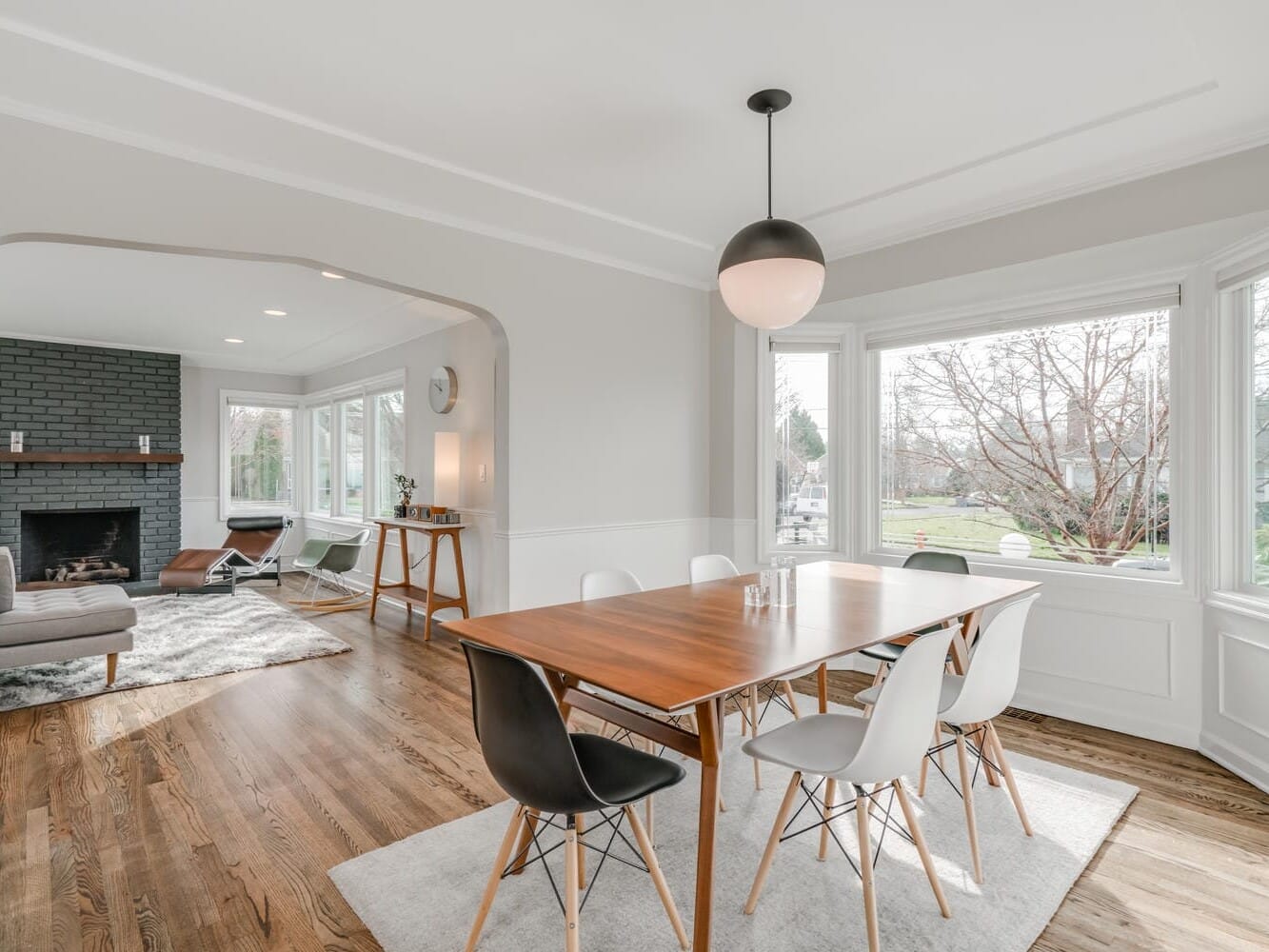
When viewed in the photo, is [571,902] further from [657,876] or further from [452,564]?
[452,564]

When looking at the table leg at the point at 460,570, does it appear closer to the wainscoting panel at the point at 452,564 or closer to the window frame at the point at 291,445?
the wainscoting panel at the point at 452,564

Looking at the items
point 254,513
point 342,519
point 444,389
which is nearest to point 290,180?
point 444,389

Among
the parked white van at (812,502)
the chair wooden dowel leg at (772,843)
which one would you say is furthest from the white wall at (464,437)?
the chair wooden dowel leg at (772,843)

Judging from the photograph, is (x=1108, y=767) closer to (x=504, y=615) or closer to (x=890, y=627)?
(x=890, y=627)

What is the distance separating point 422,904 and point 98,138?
9.73ft

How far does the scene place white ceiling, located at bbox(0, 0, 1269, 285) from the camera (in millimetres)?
2094

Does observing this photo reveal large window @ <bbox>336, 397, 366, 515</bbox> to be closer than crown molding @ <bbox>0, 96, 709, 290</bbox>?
No

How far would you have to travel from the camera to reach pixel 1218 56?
2.22m

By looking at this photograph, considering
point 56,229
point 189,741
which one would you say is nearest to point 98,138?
point 56,229

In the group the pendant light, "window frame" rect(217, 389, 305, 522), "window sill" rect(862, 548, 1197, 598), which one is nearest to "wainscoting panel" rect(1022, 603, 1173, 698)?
"window sill" rect(862, 548, 1197, 598)

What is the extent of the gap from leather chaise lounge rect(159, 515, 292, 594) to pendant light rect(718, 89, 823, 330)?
631cm

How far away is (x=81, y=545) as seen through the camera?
7.38 metres

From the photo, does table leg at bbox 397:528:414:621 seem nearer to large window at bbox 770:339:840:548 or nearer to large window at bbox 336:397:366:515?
large window at bbox 336:397:366:515

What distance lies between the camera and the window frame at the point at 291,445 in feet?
27.4
